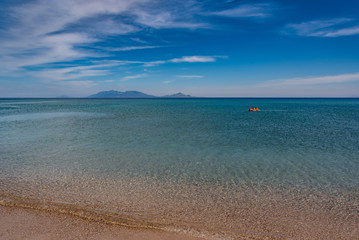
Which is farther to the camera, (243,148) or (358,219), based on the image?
(243,148)

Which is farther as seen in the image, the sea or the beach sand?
the sea

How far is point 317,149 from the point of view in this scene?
58.1ft

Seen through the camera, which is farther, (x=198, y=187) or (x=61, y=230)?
(x=198, y=187)

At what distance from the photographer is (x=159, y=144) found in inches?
765

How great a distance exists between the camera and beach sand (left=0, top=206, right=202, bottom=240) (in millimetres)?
6344

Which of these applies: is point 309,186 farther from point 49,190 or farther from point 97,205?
point 49,190

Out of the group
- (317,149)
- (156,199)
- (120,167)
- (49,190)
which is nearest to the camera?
(156,199)

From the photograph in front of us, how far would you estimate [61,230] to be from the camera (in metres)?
6.66

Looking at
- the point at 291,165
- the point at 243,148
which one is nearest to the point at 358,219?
the point at 291,165

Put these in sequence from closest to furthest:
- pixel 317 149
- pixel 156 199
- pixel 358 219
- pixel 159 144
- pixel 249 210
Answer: pixel 358 219 → pixel 249 210 → pixel 156 199 → pixel 317 149 → pixel 159 144

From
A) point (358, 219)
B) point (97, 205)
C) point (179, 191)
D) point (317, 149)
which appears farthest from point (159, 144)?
point (358, 219)

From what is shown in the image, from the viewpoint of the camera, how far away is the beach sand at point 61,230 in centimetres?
634

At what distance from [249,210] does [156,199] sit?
136 inches

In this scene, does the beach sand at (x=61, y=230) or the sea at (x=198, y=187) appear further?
the sea at (x=198, y=187)
